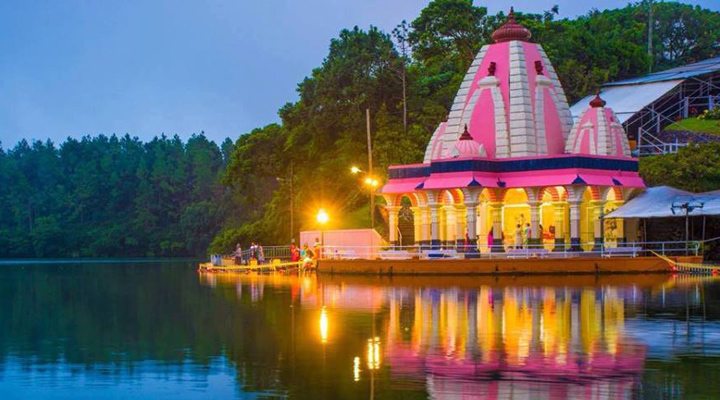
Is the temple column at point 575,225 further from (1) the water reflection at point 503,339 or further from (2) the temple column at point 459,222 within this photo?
(1) the water reflection at point 503,339

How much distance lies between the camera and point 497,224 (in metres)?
43.8

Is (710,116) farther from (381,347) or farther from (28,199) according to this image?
(28,199)

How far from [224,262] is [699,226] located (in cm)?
A: 2370

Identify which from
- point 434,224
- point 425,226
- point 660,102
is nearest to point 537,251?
point 434,224

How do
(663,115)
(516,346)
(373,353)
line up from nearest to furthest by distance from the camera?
1. (373,353)
2. (516,346)
3. (663,115)

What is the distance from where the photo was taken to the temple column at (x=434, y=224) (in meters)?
45.1

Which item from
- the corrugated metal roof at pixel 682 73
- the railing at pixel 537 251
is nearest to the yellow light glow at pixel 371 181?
the railing at pixel 537 251

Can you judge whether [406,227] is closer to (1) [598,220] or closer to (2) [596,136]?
(2) [596,136]

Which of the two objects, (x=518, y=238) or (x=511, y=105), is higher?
(x=511, y=105)

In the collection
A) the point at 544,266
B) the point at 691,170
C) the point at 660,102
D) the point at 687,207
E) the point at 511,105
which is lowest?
the point at 544,266

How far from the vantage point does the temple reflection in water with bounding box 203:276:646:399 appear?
1514 cm

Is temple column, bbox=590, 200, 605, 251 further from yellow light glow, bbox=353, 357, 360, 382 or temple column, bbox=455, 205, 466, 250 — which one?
yellow light glow, bbox=353, 357, 360, 382

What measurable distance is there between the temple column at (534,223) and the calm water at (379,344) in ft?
30.1

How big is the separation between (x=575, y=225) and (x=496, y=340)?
24.5m
